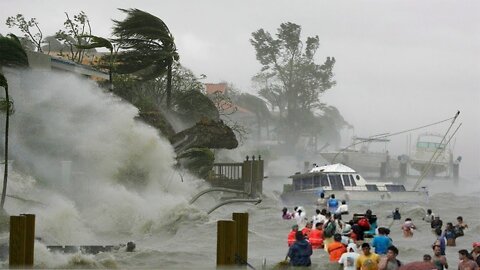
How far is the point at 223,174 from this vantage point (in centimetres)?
5578

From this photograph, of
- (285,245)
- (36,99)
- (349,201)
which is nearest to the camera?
(285,245)

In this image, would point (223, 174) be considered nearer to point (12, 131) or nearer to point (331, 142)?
point (12, 131)

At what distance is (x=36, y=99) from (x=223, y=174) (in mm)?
19156

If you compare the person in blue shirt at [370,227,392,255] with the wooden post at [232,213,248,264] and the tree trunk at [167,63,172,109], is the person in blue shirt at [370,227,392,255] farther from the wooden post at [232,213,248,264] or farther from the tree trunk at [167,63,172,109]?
the tree trunk at [167,63,172,109]

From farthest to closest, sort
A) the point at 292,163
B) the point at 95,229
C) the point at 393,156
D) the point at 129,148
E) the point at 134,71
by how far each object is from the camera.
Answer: the point at 393,156, the point at 292,163, the point at 134,71, the point at 129,148, the point at 95,229

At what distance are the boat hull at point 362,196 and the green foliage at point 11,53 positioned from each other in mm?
21650

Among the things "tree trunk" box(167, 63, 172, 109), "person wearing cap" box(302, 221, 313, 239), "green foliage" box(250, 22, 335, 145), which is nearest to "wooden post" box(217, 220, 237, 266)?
"person wearing cap" box(302, 221, 313, 239)

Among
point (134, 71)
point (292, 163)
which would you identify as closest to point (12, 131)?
point (134, 71)

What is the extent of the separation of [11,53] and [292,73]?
79.0 m

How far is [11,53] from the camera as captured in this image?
116 ft

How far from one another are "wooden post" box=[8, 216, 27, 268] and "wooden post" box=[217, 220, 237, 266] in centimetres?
358

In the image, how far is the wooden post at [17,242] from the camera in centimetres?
2011

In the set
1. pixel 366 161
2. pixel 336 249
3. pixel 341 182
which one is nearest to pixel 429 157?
pixel 366 161

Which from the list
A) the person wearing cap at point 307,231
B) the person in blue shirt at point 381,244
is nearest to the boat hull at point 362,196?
the person wearing cap at point 307,231
